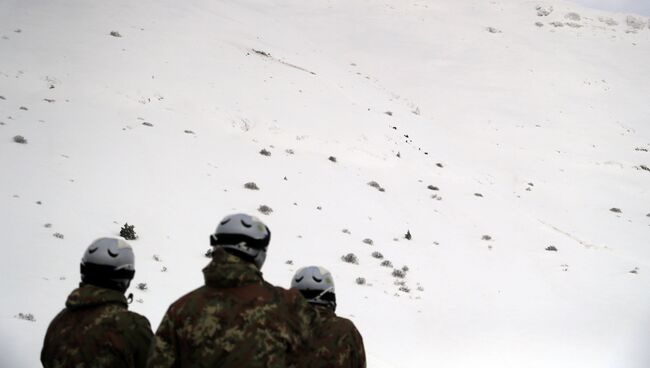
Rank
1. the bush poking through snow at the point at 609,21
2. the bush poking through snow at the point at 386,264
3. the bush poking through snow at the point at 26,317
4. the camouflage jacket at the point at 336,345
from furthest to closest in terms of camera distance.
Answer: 1. the bush poking through snow at the point at 609,21
2. the bush poking through snow at the point at 386,264
3. the bush poking through snow at the point at 26,317
4. the camouflage jacket at the point at 336,345

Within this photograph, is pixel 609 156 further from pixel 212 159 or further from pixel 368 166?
pixel 212 159

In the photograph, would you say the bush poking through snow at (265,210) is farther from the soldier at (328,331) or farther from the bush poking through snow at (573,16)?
the bush poking through snow at (573,16)

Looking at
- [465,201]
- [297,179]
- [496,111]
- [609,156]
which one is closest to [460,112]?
[496,111]

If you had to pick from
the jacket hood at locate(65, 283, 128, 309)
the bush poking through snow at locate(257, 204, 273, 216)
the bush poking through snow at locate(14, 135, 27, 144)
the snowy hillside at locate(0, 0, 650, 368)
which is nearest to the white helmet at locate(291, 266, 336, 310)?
the jacket hood at locate(65, 283, 128, 309)

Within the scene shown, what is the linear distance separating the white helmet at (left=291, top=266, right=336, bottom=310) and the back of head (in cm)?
120

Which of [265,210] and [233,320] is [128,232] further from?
[233,320]

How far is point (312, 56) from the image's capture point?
39375 mm

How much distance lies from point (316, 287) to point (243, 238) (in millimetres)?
1165

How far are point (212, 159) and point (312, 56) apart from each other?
22239 millimetres

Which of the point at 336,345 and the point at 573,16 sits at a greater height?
the point at 336,345

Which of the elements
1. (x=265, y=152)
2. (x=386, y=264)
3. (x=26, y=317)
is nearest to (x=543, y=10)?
(x=265, y=152)

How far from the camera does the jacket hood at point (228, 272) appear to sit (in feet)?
10.0

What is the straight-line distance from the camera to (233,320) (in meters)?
2.99

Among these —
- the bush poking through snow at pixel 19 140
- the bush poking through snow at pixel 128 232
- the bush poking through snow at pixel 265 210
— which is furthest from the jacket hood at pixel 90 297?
the bush poking through snow at pixel 19 140
